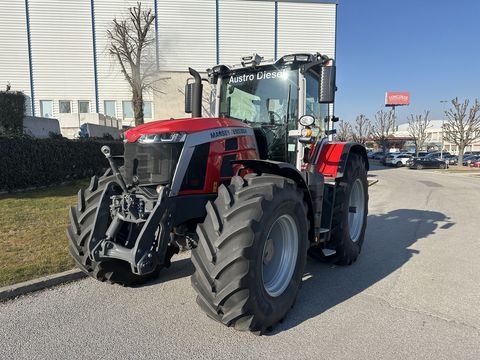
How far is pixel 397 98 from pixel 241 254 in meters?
83.2

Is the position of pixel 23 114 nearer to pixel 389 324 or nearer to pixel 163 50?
pixel 389 324

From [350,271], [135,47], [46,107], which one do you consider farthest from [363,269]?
[46,107]

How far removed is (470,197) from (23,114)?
53.7 feet

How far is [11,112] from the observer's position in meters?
11.4

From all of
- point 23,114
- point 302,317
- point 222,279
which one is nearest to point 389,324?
point 302,317

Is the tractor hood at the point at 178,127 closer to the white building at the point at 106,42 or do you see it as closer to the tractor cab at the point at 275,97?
the tractor cab at the point at 275,97

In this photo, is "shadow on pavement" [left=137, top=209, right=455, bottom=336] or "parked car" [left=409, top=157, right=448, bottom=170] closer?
"shadow on pavement" [left=137, top=209, right=455, bottom=336]

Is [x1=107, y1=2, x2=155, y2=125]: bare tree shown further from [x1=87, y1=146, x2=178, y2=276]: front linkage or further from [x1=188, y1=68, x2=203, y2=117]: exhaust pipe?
[x1=87, y1=146, x2=178, y2=276]: front linkage

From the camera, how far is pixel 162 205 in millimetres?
3168

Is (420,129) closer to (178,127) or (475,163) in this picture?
(475,163)

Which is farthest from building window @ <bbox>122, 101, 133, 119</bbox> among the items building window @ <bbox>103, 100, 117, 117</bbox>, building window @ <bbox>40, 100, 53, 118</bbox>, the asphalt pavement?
the asphalt pavement

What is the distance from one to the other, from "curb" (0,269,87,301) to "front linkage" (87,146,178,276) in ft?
4.36

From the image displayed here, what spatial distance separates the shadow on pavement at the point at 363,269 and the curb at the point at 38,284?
8.90 feet

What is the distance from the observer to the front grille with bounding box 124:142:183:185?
3385 millimetres
